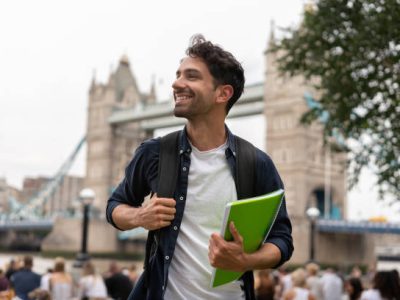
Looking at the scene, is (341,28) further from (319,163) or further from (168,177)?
(319,163)

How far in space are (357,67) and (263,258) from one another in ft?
31.7

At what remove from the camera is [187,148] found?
2350mm

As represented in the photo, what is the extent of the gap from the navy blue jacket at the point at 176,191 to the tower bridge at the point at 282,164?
36.2 m

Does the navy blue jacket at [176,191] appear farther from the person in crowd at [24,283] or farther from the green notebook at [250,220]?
the person in crowd at [24,283]

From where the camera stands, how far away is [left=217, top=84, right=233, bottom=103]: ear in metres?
2.36

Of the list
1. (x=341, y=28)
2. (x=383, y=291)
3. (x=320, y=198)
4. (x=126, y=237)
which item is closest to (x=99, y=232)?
(x=126, y=237)

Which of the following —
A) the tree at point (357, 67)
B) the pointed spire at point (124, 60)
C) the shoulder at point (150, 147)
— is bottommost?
the shoulder at point (150, 147)

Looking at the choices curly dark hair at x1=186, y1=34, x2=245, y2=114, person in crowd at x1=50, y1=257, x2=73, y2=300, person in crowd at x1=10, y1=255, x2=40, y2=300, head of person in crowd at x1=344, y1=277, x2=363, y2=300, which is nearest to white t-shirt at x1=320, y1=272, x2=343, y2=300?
head of person in crowd at x1=344, y1=277, x2=363, y2=300

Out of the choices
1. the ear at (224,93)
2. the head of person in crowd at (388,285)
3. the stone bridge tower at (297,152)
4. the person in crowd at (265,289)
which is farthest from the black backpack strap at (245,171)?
the stone bridge tower at (297,152)

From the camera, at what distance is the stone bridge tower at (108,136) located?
7500cm

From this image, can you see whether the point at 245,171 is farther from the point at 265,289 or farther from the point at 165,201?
the point at 265,289

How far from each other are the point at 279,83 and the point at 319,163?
24.9 ft

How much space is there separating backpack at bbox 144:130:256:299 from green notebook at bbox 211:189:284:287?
0.19 metres

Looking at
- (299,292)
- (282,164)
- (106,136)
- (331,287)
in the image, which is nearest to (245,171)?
(299,292)
